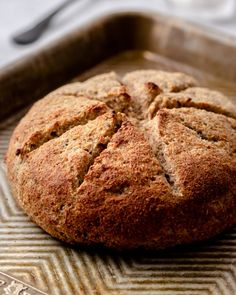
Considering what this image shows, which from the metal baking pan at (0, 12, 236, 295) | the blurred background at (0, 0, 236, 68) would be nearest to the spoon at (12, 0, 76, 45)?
the blurred background at (0, 0, 236, 68)

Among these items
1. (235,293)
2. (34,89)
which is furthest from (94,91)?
(235,293)

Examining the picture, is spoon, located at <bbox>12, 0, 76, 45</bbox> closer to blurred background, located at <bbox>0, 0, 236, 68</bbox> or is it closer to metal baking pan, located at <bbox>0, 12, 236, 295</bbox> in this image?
blurred background, located at <bbox>0, 0, 236, 68</bbox>

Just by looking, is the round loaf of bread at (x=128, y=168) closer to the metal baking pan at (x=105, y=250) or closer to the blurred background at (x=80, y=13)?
the metal baking pan at (x=105, y=250)

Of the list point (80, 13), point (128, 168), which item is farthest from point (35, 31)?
point (128, 168)

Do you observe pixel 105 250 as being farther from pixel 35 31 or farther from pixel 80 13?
pixel 80 13

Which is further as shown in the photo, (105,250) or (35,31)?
(35,31)

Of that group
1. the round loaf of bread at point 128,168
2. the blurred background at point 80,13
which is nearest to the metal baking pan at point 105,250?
the round loaf of bread at point 128,168
